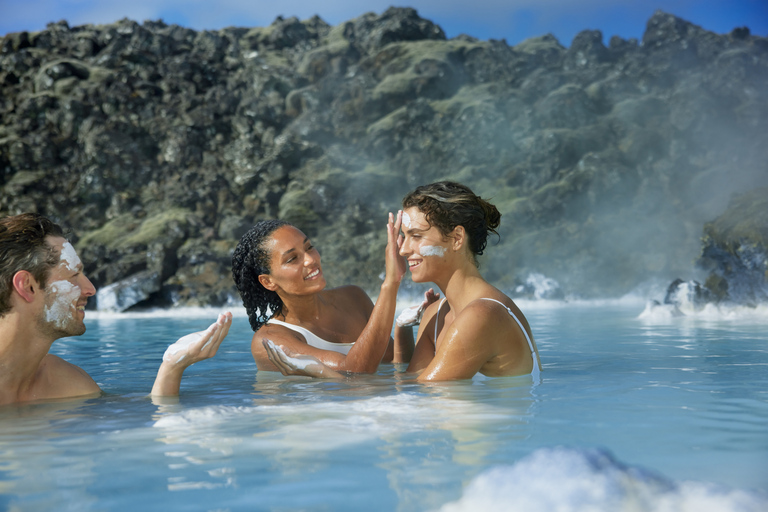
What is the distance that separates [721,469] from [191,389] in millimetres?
3378

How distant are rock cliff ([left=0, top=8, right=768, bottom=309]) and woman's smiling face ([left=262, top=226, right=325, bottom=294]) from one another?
2313 cm

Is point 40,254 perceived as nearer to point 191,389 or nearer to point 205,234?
point 191,389

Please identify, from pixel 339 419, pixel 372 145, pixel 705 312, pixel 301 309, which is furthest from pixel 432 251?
pixel 372 145

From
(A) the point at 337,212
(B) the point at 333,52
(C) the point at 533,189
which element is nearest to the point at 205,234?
(A) the point at 337,212

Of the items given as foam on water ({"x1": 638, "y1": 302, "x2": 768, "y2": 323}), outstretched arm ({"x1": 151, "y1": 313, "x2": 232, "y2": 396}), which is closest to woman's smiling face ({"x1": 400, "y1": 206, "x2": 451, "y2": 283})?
outstretched arm ({"x1": 151, "y1": 313, "x2": 232, "y2": 396})

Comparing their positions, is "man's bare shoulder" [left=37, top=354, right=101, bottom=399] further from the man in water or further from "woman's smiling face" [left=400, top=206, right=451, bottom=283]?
"woman's smiling face" [left=400, top=206, right=451, bottom=283]

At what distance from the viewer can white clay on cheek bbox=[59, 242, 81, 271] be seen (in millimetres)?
3311

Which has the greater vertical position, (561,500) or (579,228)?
(579,228)

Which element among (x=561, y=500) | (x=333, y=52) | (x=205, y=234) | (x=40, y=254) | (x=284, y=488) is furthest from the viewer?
(x=333, y=52)

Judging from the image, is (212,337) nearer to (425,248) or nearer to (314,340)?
(425,248)

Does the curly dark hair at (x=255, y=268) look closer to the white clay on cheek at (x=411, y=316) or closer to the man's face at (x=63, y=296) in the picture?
the white clay on cheek at (x=411, y=316)

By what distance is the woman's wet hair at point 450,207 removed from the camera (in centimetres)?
386

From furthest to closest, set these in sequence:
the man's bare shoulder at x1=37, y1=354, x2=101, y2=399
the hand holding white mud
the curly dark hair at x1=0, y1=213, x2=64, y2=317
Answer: the hand holding white mud, the man's bare shoulder at x1=37, y1=354, x2=101, y2=399, the curly dark hair at x1=0, y1=213, x2=64, y2=317

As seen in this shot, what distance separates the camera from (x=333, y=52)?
56.8 metres
